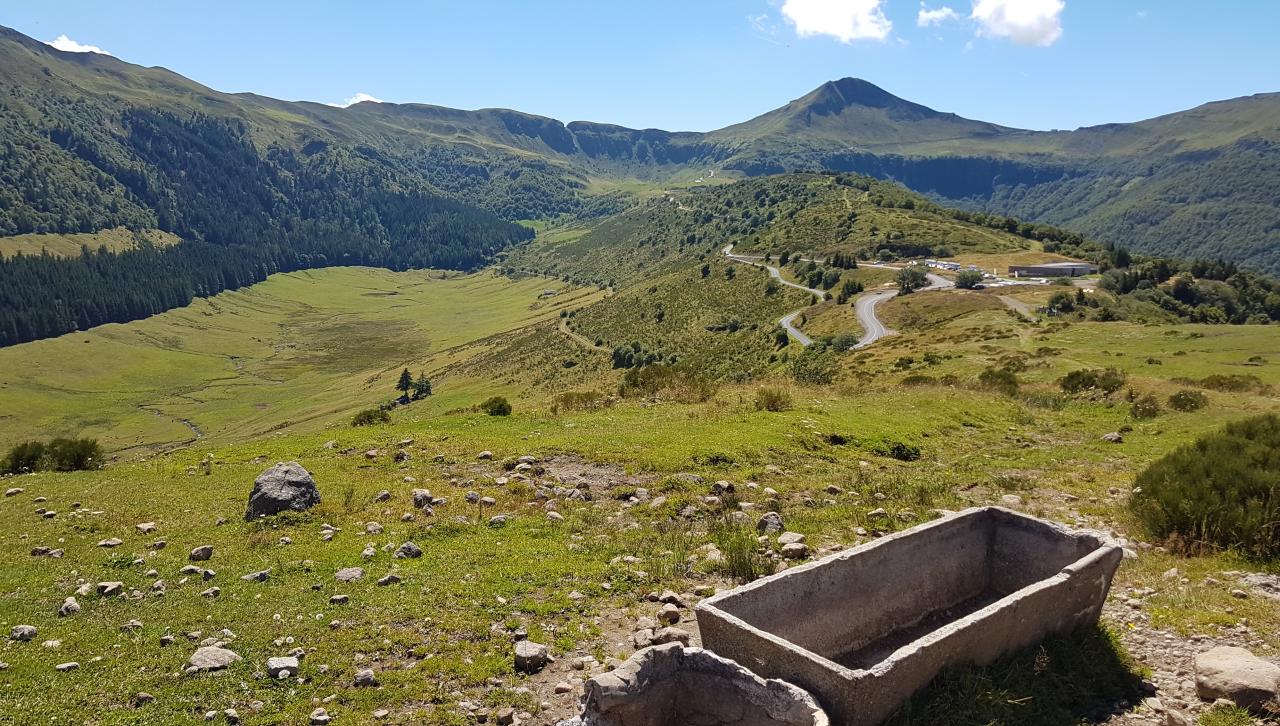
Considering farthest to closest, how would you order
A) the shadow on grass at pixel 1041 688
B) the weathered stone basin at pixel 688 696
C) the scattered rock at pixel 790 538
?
the scattered rock at pixel 790 538 → the shadow on grass at pixel 1041 688 → the weathered stone basin at pixel 688 696

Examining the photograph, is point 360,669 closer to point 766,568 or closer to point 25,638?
point 25,638

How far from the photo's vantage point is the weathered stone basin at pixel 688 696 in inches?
320

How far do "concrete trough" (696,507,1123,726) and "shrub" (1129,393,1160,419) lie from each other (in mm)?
23931

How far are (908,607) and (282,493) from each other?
1374 centimetres

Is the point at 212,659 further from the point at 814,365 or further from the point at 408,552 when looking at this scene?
the point at 814,365

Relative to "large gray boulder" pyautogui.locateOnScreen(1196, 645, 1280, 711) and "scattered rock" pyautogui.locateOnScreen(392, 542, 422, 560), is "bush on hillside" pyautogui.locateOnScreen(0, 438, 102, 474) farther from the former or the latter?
"large gray boulder" pyautogui.locateOnScreen(1196, 645, 1280, 711)

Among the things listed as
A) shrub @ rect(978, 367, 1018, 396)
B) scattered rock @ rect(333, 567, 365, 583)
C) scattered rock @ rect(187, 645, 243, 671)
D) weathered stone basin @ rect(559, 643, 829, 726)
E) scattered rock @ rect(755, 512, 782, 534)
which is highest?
weathered stone basin @ rect(559, 643, 829, 726)

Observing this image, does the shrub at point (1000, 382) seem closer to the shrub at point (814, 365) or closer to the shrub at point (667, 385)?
the shrub at point (814, 365)

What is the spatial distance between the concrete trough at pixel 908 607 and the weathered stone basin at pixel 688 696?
56 centimetres

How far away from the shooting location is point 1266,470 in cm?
1521

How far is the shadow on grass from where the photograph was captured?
8773 millimetres

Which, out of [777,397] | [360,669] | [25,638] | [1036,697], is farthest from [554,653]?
[777,397]

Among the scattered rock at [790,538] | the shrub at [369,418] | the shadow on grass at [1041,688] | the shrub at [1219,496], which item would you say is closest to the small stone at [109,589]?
the scattered rock at [790,538]

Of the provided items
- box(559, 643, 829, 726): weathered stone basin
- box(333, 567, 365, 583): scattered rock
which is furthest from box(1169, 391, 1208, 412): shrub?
box(333, 567, 365, 583): scattered rock
